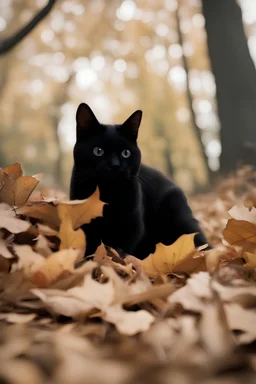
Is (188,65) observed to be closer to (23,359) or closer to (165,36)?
(165,36)

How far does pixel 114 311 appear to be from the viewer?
63 cm

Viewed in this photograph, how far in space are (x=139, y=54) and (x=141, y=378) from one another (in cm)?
1150

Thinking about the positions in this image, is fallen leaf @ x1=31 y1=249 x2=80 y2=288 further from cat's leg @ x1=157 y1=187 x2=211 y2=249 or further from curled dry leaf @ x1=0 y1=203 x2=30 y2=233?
cat's leg @ x1=157 y1=187 x2=211 y2=249

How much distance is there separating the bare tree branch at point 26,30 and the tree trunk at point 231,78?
9.60 ft

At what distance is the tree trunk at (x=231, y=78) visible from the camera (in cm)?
556

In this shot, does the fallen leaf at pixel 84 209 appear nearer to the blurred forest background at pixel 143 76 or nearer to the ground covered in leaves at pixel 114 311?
the ground covered in leaves at pixel 114 311

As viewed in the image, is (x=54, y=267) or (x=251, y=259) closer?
(x=54, y=267)

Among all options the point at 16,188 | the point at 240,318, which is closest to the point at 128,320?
the point at 240,318

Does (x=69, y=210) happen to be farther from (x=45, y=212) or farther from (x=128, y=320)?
(x=128, y=320)

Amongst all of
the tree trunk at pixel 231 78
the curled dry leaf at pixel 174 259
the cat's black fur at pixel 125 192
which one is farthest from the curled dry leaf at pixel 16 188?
the tree trunk at pixel 231 78

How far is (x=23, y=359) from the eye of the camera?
19.2 inches

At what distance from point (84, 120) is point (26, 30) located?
2.84 metres

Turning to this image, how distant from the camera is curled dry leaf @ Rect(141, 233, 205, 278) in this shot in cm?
90

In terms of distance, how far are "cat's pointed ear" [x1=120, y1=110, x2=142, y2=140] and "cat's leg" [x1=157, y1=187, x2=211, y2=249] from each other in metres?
0.37
